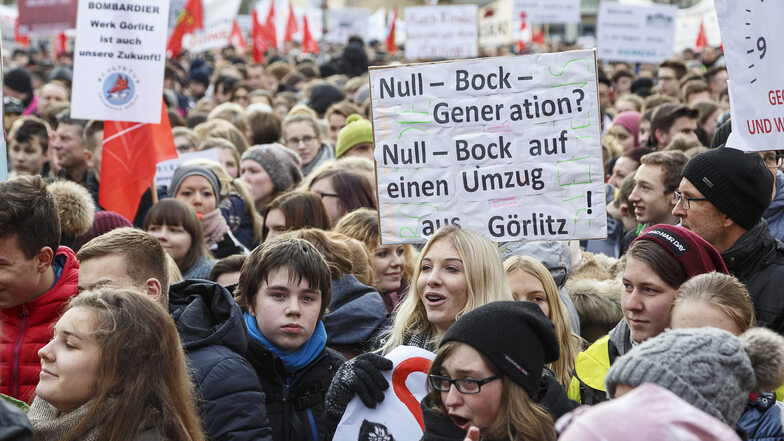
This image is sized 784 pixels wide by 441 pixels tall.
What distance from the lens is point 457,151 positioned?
16.8ft

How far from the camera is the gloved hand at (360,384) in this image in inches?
139

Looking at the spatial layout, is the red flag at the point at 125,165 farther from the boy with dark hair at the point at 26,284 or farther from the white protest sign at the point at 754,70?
the white protest sign at the point at 754,70

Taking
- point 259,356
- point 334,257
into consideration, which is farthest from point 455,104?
point 259,356

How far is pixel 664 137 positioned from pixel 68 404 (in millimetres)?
6666

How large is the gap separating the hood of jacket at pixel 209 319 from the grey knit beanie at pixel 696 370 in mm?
1633

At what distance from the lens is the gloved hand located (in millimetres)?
3525

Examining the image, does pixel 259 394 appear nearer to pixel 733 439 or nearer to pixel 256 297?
pixel 256 297

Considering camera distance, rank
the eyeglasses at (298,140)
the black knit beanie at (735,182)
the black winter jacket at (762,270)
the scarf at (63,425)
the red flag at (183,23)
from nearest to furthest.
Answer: the scarf at (63,425), the black winter jacket at (762,270), the black knit beanie at (735,182), the eyeglasses at (298,140), the red flag at (183,23)

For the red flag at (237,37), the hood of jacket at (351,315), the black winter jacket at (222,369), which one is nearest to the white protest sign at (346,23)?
the red flag at (237,37)

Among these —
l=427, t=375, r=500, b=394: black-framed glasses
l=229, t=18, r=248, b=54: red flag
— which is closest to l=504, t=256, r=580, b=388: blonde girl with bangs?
l=427, t=375, r=500, b=394: black-framed glasses

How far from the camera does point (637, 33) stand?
16.0 meters

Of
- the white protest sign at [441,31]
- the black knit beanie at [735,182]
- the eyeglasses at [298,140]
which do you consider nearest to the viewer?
the black knit beanie at [735,182]

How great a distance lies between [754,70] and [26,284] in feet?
10.4

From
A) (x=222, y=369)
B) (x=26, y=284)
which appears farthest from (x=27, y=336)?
(x=222, y=369)
